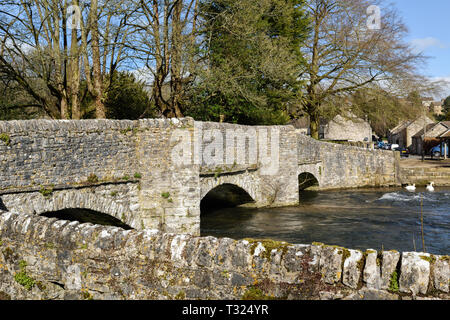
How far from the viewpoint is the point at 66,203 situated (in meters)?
9.33

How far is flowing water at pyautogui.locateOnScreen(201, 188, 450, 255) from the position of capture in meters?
13.3

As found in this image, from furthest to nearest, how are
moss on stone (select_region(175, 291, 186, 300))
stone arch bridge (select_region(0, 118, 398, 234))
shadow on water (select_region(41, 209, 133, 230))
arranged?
shadow on water (select_region(41, 209, 133, 230))
stone arch bridge (select_region(0, 118, 398, 234))
moss on stone (select_region(175, 291, 186, 300))

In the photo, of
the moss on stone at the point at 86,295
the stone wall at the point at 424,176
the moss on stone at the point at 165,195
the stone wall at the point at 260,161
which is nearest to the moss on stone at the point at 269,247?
the moss on stone at the point at 86,295

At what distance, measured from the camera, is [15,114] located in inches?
687

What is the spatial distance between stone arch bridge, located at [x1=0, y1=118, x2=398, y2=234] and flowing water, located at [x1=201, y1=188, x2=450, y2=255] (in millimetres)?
1457

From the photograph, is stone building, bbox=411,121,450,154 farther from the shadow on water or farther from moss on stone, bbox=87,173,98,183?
moss on stone, bbox=87,173,98,183

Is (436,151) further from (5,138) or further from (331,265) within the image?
(331,265)

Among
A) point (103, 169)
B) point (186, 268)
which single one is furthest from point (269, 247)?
point (103, 169)

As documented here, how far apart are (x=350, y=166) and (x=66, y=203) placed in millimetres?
20769

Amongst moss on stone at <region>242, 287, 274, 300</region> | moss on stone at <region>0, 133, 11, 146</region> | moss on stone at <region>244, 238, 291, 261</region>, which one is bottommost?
moss on stone at <region>242, 287, 274, 300</region>

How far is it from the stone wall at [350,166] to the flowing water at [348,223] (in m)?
2.99

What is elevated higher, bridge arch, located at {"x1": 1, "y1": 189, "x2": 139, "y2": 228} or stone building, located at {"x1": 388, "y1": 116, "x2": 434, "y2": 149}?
stone building, located at {"x1": 388, "y1": 116, "x2": 434, "y2": 149}

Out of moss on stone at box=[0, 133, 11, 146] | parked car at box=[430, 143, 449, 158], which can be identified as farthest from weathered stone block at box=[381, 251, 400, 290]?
parked car at box=[430, 143, 449, 158]
